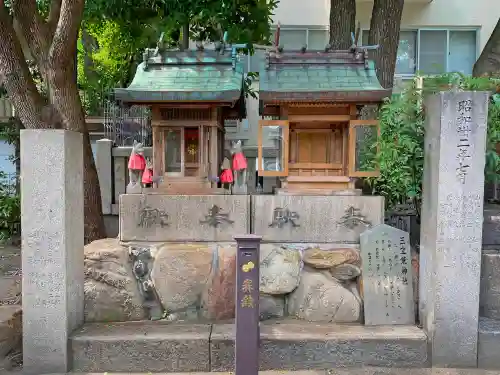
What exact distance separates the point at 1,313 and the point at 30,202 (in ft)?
5.96

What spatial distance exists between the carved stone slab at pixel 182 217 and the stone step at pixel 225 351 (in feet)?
4.30

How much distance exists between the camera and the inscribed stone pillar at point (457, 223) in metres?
5.04

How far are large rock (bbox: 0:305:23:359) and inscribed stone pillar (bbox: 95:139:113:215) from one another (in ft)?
13.7

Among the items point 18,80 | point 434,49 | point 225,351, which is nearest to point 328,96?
point 225,351

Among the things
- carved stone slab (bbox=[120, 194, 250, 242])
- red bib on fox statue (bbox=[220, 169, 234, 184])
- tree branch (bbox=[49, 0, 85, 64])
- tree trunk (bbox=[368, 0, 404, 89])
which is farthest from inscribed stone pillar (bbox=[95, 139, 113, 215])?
tree trunk (bbox=[368, 0, 404, 89])

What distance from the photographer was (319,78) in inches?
239

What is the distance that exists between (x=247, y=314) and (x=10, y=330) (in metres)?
3.16

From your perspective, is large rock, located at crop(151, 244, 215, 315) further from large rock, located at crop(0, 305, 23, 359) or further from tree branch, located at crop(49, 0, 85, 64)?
tree branch, located at crop(49, 0, 85, 64)

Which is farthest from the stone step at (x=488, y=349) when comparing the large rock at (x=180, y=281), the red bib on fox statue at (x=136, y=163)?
the red bib on fox statue at (x=136, y=163)

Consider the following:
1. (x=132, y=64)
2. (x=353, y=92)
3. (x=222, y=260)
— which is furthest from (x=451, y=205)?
(x=132, y=64)

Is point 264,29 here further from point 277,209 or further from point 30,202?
point 30,202

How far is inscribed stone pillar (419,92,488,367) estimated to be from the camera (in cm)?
504

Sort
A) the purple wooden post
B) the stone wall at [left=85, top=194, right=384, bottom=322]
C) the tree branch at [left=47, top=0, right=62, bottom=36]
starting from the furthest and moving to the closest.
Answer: the tree branch at [left=47, top=0, right=62, bottom=36]
the stone wall at [left=85, top=194, right=384, bottom=322]
the purple wooden post

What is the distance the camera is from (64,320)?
509cm
